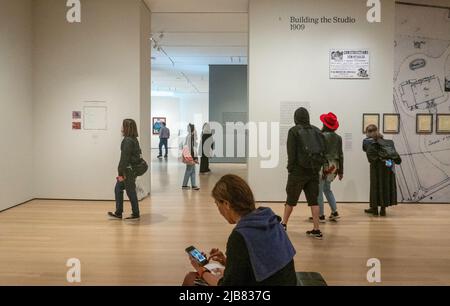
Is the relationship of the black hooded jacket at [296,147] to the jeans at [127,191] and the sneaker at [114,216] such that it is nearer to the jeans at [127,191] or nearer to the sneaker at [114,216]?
the jeans at [127,191]

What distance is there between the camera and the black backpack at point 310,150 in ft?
16.2

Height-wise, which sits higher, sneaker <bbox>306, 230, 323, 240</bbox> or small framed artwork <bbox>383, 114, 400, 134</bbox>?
small framed artwork <bbox>383, 114, 400, 134</bbox>

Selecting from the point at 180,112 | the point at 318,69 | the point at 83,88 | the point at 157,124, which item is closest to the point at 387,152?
the point at 318,69

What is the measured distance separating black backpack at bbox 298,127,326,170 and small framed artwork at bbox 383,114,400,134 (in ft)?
10.9

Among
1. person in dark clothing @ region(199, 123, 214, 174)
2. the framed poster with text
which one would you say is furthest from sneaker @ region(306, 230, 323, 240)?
person in dark clothing @ region(199, 123, 214, 174)

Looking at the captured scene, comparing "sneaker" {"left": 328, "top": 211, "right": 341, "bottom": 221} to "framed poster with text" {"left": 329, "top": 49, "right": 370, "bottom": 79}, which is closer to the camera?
"sneaker" {"left": 328, "top": 211, "right": 341, "bottom": 221}

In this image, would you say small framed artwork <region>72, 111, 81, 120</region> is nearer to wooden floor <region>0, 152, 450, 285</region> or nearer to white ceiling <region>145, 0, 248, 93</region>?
wooden floor <region>0, 152, 450, 285</region>

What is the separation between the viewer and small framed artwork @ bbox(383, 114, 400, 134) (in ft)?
25.4

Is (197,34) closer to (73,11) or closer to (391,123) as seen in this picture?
(73,11)

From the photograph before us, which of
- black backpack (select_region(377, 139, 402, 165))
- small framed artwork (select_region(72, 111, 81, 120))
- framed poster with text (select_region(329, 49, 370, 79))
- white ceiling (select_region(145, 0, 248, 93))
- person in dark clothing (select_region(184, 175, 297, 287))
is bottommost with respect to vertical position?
person in dark clothing (select_region(184, 175, 297, 287))

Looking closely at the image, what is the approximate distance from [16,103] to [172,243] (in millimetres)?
4318

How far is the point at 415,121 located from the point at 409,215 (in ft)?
6.73

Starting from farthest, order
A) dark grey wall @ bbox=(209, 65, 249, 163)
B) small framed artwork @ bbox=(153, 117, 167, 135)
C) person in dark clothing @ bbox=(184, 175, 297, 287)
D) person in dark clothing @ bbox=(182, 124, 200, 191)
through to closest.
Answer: small framed artwork @ bbox=(153, 117, 167, 135) → dark grey wall @ bbox=(209, 65, 249, 163) → person in dark clothing @ bbox=(182, 124, 200, 191) → person in dark clothing @ bbox=(184, 175, 297, 287)

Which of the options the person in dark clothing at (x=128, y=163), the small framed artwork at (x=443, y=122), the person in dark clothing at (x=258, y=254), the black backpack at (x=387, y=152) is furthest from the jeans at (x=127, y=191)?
the small framed artwork at (x=443, y=122)
